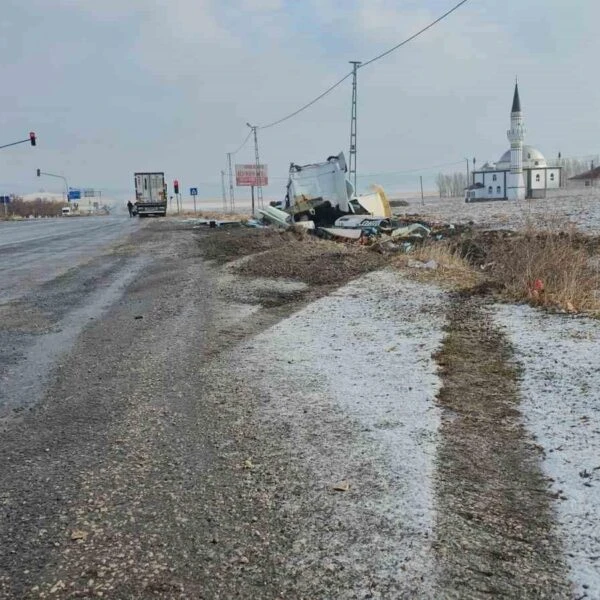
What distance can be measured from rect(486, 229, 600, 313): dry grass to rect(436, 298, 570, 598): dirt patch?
2.68 meters

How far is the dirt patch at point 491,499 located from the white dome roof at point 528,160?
374 feet

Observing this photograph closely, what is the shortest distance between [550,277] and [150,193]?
171ft

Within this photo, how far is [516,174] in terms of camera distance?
10156 centimetres

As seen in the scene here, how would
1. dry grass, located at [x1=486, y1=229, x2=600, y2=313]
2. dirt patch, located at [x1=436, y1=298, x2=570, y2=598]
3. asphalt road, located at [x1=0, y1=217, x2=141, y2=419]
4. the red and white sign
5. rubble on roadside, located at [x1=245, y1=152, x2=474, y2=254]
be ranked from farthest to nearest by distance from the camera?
1. the red and white sign
2. rubble on roadside, located at [x1=245, y1=152, x2=474, y2=254]
3. dry grass, located at [x1=486, y1=229, x2=600, y2=313]
4. asphalt road, located at [x1=0, y1=217, x2=141, y2=419]
5. dirt patch, located at [x1=436, y1=298, x2=570, y2=598]

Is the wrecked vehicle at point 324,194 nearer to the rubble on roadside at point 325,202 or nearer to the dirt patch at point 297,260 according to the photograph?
the rubble on roadside at point 325,202

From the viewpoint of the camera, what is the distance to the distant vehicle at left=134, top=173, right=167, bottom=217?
56031 mm

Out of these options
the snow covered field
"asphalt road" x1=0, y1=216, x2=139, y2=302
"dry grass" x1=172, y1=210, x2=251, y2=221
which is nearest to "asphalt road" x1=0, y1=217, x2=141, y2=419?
"asphalt road" x1=0, y1=216, x2=139, y2=302

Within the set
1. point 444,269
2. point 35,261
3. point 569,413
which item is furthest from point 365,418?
point 35,261

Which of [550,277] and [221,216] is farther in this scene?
[221,216]

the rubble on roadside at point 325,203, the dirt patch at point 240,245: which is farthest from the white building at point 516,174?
the dirt patch at point 240,245

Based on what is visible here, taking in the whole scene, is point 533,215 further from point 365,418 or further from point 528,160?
point 528,160

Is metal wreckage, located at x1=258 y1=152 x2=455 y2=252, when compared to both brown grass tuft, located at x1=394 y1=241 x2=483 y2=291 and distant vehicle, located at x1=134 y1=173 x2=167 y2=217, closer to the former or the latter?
brown grass tuft, located at x1=394 y1=241 x2=483 y2=291

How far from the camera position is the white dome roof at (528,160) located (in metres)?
113

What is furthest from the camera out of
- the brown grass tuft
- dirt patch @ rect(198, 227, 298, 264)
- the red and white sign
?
the red and white sign
